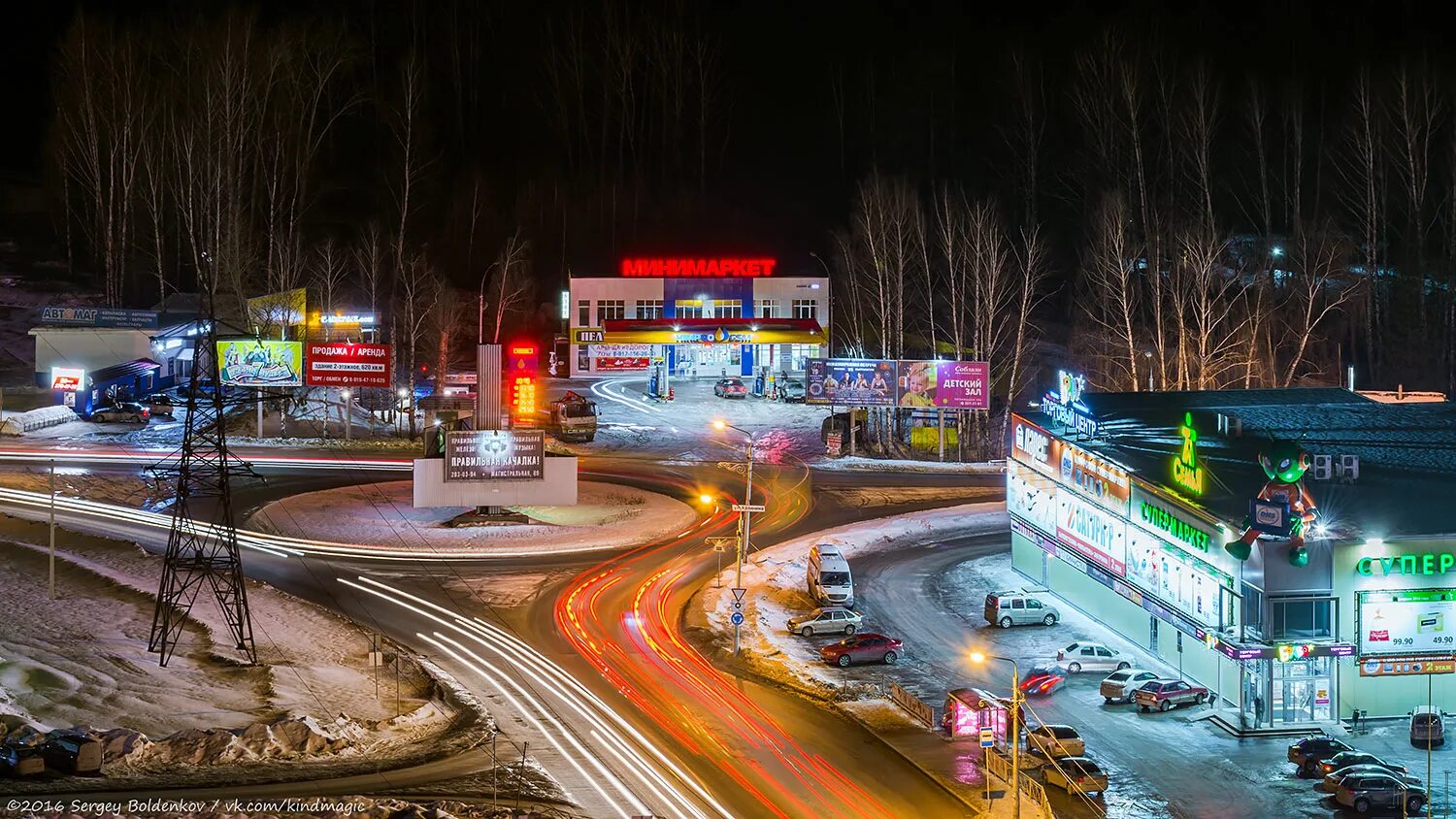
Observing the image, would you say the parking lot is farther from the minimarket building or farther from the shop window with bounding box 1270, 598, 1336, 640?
the shop window with bounding box 1270, 598, 1336, 640

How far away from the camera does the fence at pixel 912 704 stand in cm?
3762

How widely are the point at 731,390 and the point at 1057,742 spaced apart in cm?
6166

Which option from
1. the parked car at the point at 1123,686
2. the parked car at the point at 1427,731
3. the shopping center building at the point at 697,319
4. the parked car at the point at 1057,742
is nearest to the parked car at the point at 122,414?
the shopping center building at the point at 697,319

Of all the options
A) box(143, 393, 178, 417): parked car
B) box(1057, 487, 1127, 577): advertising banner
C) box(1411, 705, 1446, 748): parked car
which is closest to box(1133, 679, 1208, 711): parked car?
box(1411, 705, 1446, 748): parked car

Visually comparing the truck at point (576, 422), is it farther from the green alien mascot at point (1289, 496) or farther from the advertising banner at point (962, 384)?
the green alien mascot at point (1289, 496)

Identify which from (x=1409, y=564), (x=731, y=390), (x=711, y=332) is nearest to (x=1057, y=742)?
Answer: (x=1409, y=564)

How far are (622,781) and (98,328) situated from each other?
67.4 metres

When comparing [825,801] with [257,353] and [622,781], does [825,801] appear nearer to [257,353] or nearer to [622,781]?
[622,781]

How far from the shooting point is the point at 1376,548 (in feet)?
125

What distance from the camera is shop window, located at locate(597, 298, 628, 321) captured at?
340 feet

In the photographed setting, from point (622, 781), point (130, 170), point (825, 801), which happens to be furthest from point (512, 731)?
point (130, 170)

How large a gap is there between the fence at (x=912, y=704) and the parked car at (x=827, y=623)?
20.8 ft

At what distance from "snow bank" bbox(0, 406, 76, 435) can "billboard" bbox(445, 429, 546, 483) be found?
30.2 meters

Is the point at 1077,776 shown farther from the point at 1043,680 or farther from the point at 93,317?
the point at 93,317
